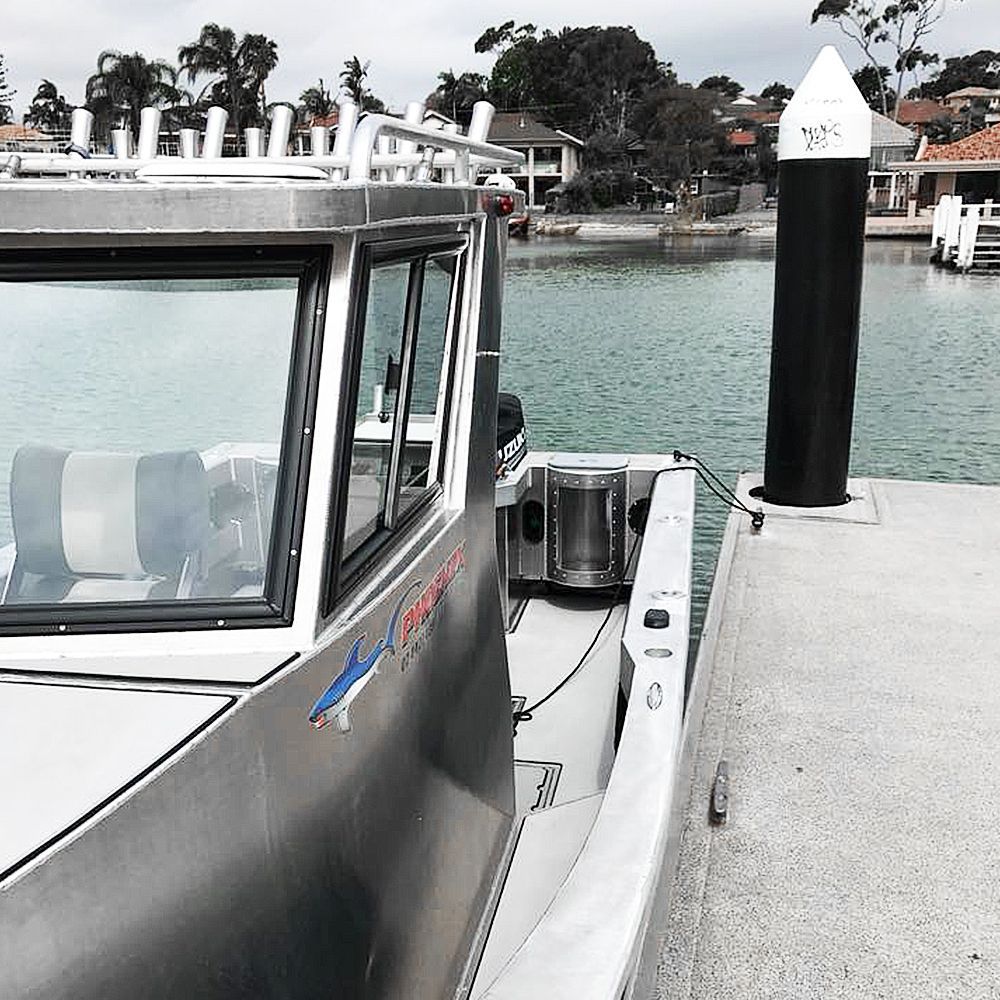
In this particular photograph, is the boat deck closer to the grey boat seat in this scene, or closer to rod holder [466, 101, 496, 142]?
the grey boat seat

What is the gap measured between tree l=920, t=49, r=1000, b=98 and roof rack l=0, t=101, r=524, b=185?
129365 mm

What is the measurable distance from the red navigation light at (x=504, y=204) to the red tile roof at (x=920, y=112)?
100325 mm

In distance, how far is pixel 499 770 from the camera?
320 centimetres

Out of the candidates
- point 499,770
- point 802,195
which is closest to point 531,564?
point 499,770

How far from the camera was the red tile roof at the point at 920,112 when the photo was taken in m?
95.5

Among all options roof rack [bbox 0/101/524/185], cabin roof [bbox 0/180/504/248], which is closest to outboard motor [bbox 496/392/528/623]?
roof rack [bbox 0/101/524/185]

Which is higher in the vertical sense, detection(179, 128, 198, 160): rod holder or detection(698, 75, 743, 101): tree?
detection(698, 75, 743, 101): tree

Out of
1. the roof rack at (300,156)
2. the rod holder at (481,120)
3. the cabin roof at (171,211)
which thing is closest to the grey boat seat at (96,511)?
the cabin roof at (171,211)

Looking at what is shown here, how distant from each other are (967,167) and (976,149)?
1.40 m

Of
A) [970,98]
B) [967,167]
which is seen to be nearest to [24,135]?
[967,167]

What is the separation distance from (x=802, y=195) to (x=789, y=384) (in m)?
1.12

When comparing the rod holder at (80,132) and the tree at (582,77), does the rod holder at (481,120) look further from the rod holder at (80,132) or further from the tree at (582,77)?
the tree at (582,77)

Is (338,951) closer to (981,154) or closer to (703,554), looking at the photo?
(703,554)

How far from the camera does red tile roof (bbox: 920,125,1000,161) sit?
1893 inches
